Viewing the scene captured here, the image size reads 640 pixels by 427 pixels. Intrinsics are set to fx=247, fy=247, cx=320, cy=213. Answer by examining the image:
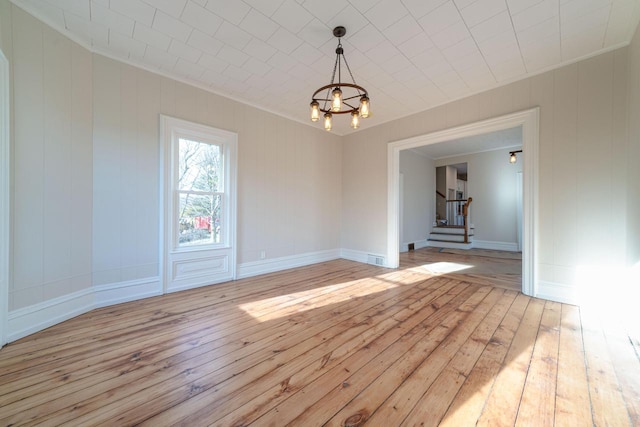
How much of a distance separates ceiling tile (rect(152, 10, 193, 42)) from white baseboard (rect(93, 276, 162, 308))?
119 inches

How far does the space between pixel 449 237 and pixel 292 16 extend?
7687mm

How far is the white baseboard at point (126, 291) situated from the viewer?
119 inches

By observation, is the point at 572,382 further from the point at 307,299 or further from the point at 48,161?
the point at 48,161

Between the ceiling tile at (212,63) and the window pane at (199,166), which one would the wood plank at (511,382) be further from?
the ceiling tile at (212,63)

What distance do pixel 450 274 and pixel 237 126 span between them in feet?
15.4

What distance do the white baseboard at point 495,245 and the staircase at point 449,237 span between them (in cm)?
23

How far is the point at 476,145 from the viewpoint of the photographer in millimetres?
7230

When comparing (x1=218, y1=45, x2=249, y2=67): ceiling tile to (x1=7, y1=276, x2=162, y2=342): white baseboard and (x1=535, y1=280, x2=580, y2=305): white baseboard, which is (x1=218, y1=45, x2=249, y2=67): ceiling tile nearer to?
(x1=7, y1=276, x2=162, y2=342): white baseboard

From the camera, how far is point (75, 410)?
1.47 meters

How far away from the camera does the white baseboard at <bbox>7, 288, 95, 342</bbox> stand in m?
2.28

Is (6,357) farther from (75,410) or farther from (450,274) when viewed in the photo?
(450,274)

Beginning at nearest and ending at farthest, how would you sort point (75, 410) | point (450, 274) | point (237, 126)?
point (75, 410)
point (237, 126)
point (450, 274)

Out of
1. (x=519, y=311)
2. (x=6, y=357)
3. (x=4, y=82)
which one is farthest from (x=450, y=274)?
(x=4, y=82)

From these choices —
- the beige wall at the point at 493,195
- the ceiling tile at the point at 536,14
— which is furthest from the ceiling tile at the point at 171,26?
the beige wall at the point at 493,195
